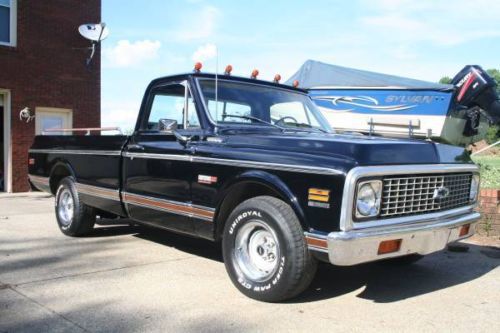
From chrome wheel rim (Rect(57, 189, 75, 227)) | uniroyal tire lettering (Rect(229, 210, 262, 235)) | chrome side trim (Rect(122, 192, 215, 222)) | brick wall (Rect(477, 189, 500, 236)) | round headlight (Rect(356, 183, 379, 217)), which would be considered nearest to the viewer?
round headlight (Rect(356, 183, 379, 217))

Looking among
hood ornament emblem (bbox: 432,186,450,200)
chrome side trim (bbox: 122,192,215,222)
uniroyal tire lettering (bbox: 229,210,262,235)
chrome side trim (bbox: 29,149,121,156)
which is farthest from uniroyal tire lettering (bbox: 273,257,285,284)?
chrome side trim (bbox: 29,149,121,156)

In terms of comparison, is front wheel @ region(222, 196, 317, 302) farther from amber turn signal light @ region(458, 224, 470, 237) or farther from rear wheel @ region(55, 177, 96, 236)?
rear wheel @ region(55, 177, 96, 236)

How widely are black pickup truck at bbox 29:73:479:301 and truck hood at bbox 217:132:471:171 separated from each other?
0.03 feet

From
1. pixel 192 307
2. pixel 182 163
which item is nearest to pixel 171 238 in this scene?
pixel 182 163

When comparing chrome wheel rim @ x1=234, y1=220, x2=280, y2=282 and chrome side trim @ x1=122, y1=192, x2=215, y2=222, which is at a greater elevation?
chrome side trim @ x1=122, y1=192, x2=215, y2=222

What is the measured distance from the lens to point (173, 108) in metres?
5.61

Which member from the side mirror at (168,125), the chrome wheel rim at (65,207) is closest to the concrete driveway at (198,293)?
the chrome wheel rim at (65,207)

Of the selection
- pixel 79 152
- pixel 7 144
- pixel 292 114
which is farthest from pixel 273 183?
pixel 7 144

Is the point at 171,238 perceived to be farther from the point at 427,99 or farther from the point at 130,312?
the point at 427,99

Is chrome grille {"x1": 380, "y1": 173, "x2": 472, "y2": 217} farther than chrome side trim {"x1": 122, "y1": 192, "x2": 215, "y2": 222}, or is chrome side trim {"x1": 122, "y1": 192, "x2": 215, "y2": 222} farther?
chrome side trim {"x1": 122, "y1": 192, "x2": 215, "y2": 222}

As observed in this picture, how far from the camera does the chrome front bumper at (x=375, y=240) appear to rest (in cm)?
371

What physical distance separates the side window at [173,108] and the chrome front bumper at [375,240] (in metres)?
1.93

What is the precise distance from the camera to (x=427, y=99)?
11.2 meters

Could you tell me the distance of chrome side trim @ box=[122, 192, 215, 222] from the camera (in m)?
4.83
